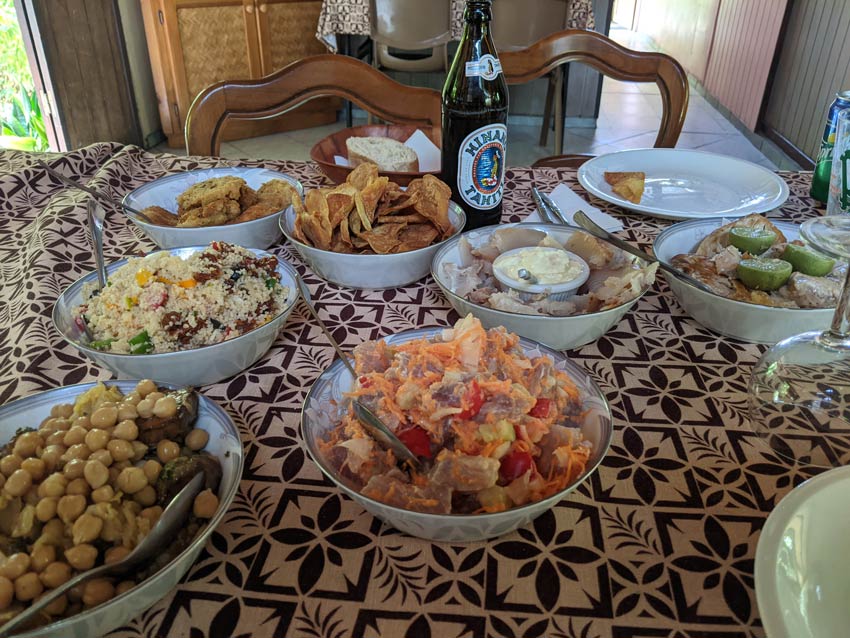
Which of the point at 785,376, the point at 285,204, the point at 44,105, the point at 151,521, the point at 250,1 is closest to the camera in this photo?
the point at 151,521

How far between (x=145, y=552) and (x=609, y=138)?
499 centimetres

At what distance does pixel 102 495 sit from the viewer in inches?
23.3

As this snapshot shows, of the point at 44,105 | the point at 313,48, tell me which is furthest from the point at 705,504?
the point at 313,48

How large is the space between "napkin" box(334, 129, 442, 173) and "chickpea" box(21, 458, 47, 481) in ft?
3.30

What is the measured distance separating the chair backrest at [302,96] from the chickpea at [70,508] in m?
1.41

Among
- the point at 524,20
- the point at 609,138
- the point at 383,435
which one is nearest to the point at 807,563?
the point at 383,435

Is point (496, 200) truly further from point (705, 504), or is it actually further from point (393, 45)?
point (393, 45)

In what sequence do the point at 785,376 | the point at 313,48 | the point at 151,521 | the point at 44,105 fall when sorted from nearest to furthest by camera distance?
1. the point at 151,521
2. the point at 785,376
3. the point at 44,105
4. the point at 313,48

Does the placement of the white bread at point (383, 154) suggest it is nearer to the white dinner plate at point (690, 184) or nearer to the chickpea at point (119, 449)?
the white dinner plate at point (690, 184)

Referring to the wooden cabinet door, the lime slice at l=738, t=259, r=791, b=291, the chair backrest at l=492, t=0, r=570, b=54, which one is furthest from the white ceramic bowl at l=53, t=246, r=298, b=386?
the wooden cabinet door

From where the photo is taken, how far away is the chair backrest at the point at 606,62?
1892mm

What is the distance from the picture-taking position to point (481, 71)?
1155 mm

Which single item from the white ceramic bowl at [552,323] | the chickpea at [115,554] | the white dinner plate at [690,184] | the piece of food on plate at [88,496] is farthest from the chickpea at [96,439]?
the white dinner plate at [690,184]

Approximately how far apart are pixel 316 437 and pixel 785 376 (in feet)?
1.96
